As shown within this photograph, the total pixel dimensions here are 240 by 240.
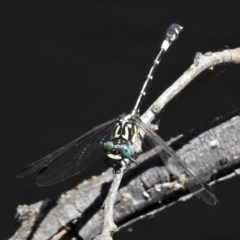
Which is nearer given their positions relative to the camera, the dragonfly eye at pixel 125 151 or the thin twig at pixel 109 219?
the thin twig at pixel 109 219

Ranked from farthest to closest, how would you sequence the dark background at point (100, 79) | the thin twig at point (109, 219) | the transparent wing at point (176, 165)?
the dark background at point (100, 79) → the transparent wing at point (176, 165) → the thin twig at point (109, 219)

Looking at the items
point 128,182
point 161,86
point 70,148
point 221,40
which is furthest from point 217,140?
point 221,40

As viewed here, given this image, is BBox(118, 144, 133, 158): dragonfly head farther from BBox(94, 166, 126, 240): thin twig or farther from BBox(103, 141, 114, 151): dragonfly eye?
BBox(94, 166, 126, 240): thin twig

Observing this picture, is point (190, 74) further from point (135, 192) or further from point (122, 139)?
point (135, 192)

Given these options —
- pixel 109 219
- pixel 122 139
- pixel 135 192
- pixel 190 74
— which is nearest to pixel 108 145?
pixel 122 139

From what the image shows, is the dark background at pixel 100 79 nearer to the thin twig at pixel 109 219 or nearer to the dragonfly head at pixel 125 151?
the dragonfly head at pixel 125 151

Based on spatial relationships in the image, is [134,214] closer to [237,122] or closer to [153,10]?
[237,122]

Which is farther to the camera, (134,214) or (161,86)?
(161,86)

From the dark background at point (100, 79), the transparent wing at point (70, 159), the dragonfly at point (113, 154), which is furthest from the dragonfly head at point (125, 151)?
the dark background at point (100, 79)
